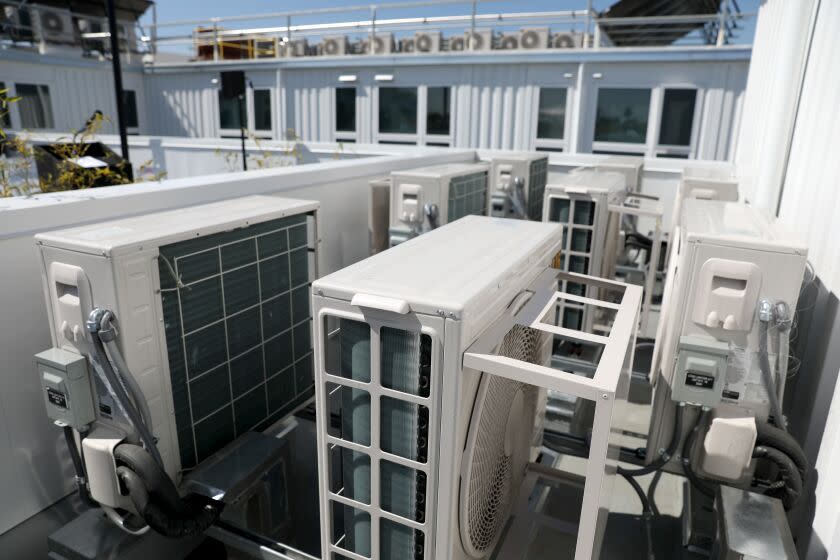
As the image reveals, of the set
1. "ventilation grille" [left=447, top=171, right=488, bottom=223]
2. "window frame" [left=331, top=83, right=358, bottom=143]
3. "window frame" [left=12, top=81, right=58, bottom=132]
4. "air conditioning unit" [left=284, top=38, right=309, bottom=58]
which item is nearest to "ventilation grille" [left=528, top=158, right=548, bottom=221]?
"ventilation grille" [left=447, top=171, right=488, bottom=223]

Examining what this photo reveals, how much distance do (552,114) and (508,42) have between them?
2374 mm

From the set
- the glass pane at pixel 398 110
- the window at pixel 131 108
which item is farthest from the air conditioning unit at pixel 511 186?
the window at pixel 131 108

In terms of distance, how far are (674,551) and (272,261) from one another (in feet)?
6.76

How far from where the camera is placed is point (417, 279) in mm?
1383

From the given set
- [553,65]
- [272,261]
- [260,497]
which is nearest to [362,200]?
[272,261]

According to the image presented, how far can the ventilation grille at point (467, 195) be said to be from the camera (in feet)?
13.2

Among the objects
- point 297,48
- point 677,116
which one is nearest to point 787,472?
point 677,116

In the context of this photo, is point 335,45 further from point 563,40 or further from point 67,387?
point 67,387

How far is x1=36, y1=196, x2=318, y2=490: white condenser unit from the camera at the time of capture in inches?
69.1

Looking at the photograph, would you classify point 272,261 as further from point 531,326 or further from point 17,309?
point 531,326

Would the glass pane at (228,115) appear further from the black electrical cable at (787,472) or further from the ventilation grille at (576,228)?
the black electrical cable at (787,472)

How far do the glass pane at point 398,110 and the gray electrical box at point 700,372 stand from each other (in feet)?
28.8

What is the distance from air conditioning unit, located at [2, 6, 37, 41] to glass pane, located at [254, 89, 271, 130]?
17.0ft

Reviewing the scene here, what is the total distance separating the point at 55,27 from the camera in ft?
41.5
